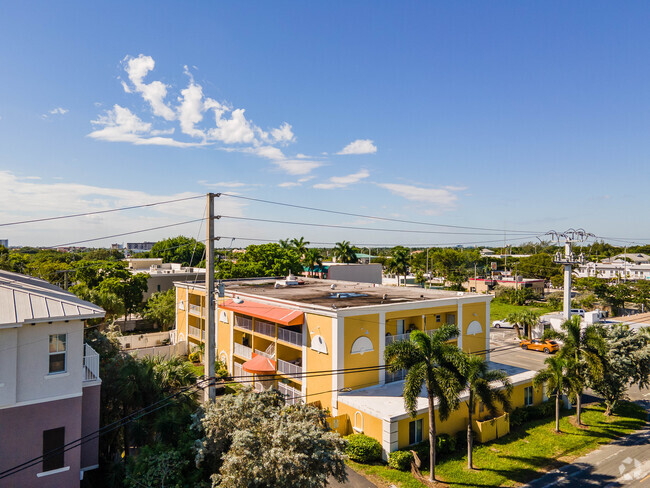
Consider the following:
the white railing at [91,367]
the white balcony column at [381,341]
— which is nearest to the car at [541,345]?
the white balcony column at [381,341]

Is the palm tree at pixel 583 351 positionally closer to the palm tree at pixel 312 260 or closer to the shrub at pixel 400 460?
the shrub at pixel 400 460

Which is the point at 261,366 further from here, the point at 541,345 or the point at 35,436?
the point at 541,345

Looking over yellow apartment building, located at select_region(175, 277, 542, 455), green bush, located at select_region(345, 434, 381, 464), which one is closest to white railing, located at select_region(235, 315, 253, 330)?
yellow apartment building, located at select_region(175, 277, 542, 455)

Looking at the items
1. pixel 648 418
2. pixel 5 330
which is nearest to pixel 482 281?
pixel 648 418

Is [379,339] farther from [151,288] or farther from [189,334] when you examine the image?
[151,288]

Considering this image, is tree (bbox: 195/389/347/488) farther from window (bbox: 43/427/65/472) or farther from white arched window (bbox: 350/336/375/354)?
white arched window (bbox: 350/336/375/354)

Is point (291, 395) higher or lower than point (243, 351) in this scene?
lower

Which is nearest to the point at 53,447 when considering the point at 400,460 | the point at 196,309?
the point at 400,460
